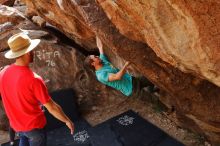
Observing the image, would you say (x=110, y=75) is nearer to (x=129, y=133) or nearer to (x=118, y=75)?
(x=118, y=75)

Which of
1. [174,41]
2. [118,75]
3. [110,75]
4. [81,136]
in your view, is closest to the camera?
[174,41]

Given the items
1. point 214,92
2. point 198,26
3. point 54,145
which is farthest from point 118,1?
point 54,145

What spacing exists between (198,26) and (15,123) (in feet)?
10.4

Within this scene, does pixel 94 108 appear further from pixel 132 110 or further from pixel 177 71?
pixel 177 71

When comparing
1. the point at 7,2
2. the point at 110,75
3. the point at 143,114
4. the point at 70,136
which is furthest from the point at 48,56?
the point at 7,2

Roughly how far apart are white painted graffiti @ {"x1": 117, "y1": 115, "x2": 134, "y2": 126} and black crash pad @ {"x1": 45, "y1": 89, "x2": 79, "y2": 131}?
1.10 meters

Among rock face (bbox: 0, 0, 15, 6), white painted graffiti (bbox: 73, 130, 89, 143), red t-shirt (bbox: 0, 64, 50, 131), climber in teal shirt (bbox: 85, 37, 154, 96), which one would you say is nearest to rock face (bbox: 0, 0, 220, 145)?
climber in teal shirt (bbox: 85, 37, 154, 96)

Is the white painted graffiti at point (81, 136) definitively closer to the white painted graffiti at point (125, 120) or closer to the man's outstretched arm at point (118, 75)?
the white painted graffiti at point (125, 120)

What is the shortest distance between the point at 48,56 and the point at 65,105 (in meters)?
1.31

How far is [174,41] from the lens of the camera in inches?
158

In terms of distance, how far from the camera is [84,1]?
206 inches

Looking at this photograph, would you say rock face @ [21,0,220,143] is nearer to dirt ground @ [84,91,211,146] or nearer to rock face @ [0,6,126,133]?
dirt ground @ [84,91,211,146]

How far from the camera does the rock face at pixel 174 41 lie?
3.65 meters

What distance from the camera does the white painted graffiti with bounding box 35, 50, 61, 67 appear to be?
8586 millimetres
